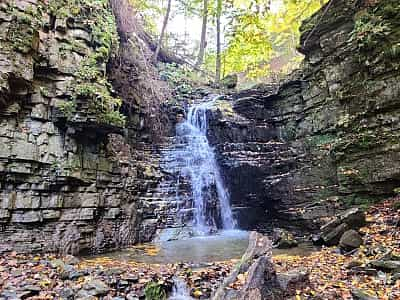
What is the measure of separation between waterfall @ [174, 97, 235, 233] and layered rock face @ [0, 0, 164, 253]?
2195mm

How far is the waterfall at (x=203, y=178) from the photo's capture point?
10031mm

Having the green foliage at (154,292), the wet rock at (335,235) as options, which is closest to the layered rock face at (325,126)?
the wet rock at (335,235)

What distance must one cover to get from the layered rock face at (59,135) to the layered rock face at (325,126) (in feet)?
14.6

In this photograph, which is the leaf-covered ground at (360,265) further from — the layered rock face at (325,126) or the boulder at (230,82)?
the boulder at (230,82)

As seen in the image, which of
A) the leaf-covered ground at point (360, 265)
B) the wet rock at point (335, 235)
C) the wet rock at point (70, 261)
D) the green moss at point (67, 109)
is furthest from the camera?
the green moss at point (67, 109)

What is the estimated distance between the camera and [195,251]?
24.0 feet

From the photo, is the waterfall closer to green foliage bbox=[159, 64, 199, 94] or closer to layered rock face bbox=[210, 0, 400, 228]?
layered rock face bbox=[210, 0, 400, 228]

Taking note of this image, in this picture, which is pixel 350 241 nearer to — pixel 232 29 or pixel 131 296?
pixel 131 296

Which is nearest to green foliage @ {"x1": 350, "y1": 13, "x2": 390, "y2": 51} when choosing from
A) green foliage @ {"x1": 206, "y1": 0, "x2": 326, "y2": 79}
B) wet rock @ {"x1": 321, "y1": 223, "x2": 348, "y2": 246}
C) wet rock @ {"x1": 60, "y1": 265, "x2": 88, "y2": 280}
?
green foliage @ {"x1": 206, "y1": 0, "x2": 326, "y2": 79}

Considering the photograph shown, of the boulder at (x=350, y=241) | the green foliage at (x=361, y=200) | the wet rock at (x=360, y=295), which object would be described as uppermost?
the green foliage at (x=361, y=200)

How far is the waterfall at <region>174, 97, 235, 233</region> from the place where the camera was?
10031 millimetres

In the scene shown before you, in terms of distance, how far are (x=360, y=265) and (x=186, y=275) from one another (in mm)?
2766

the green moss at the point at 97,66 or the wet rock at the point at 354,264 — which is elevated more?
the green moss at the point at 97,66

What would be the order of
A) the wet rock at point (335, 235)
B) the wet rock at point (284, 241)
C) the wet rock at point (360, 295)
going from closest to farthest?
the wet rock at point (360, 295) → the wet rock at point (335, 235) → the wet rock at point (284, 241)
